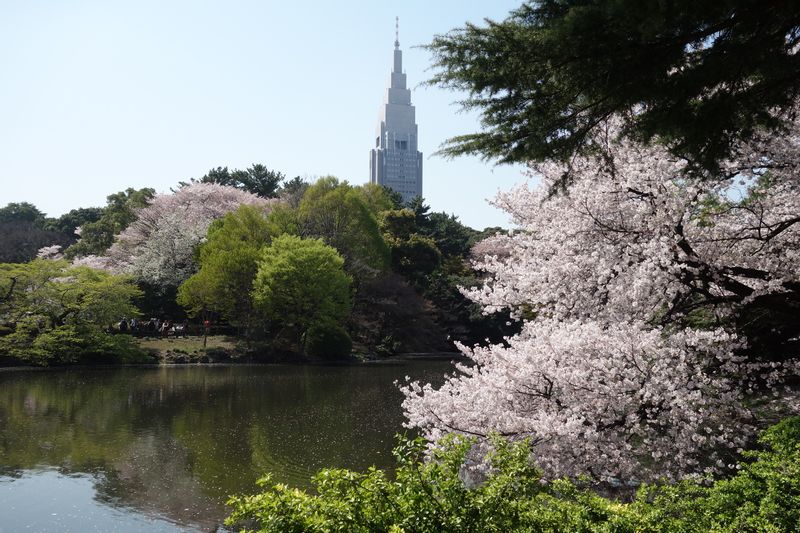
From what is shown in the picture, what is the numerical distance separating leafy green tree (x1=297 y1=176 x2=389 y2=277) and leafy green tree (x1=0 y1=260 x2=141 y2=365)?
36.6 ft

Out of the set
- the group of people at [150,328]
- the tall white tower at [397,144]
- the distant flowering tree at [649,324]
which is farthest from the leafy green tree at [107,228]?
the tall white tower at [397,144]

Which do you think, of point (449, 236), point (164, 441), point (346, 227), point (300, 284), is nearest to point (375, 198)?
point (449, 236)

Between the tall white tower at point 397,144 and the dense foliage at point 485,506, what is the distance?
130 metres

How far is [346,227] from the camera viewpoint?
3447 cm

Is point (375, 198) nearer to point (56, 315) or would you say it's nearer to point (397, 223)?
point (397, 223)

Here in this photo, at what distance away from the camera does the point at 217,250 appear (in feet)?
102

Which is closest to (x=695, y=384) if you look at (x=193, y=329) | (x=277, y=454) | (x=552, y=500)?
(x=552, y=500)

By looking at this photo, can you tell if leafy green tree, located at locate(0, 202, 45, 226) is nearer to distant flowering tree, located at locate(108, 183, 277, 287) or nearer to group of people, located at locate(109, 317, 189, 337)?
distant flowering tree, located at locate(108, 183, 277, 287)

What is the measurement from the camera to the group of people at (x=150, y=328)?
30203 millimetres

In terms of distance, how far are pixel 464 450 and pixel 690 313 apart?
491 cm

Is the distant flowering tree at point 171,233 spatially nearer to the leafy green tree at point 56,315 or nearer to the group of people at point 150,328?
the group of people at point 150,328

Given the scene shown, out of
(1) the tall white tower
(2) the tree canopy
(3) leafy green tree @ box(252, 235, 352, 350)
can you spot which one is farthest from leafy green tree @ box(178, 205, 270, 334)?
(1) the tall white tower

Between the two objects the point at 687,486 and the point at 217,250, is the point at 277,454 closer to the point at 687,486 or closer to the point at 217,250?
the point at 687,486

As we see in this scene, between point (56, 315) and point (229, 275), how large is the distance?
7.36 m
